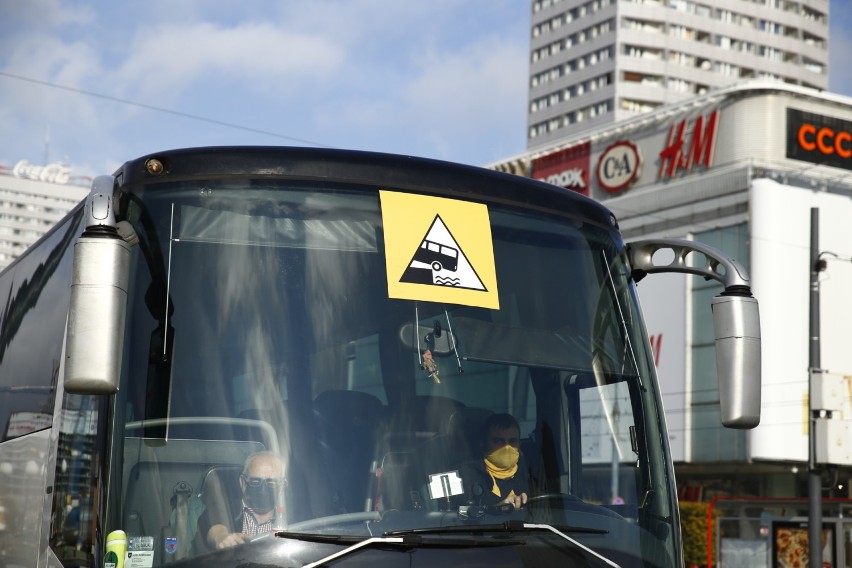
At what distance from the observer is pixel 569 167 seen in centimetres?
5428

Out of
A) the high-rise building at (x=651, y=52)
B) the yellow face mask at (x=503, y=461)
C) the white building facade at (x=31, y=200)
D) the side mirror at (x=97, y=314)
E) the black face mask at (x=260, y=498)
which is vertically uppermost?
the high-rise building at (x=651, y=52)

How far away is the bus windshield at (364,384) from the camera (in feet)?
14.3

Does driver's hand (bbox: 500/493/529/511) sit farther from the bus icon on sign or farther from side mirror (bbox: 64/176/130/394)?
side mirror (bbox: 64/176/130/394)

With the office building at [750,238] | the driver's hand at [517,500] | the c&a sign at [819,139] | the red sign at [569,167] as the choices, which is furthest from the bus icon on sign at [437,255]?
the red sign at [569,167]

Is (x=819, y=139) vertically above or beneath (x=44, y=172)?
beneath

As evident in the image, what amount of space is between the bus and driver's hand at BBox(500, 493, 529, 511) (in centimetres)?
4

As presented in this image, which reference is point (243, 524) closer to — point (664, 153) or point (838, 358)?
point (838, 358)

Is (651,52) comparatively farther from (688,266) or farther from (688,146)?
(688,266)

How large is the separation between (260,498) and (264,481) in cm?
6

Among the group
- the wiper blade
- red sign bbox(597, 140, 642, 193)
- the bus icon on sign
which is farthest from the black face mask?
red sign bbox(597, 140, 642, 193)

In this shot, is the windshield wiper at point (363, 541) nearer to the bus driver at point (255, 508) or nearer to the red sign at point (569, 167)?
the bus driver at point (255, 508)

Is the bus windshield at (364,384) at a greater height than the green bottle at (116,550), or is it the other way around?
the bus windshield at (364,384)

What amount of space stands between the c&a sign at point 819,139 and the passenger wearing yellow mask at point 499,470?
42877 mm

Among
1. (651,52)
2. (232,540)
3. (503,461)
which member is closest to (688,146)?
(503,461)
